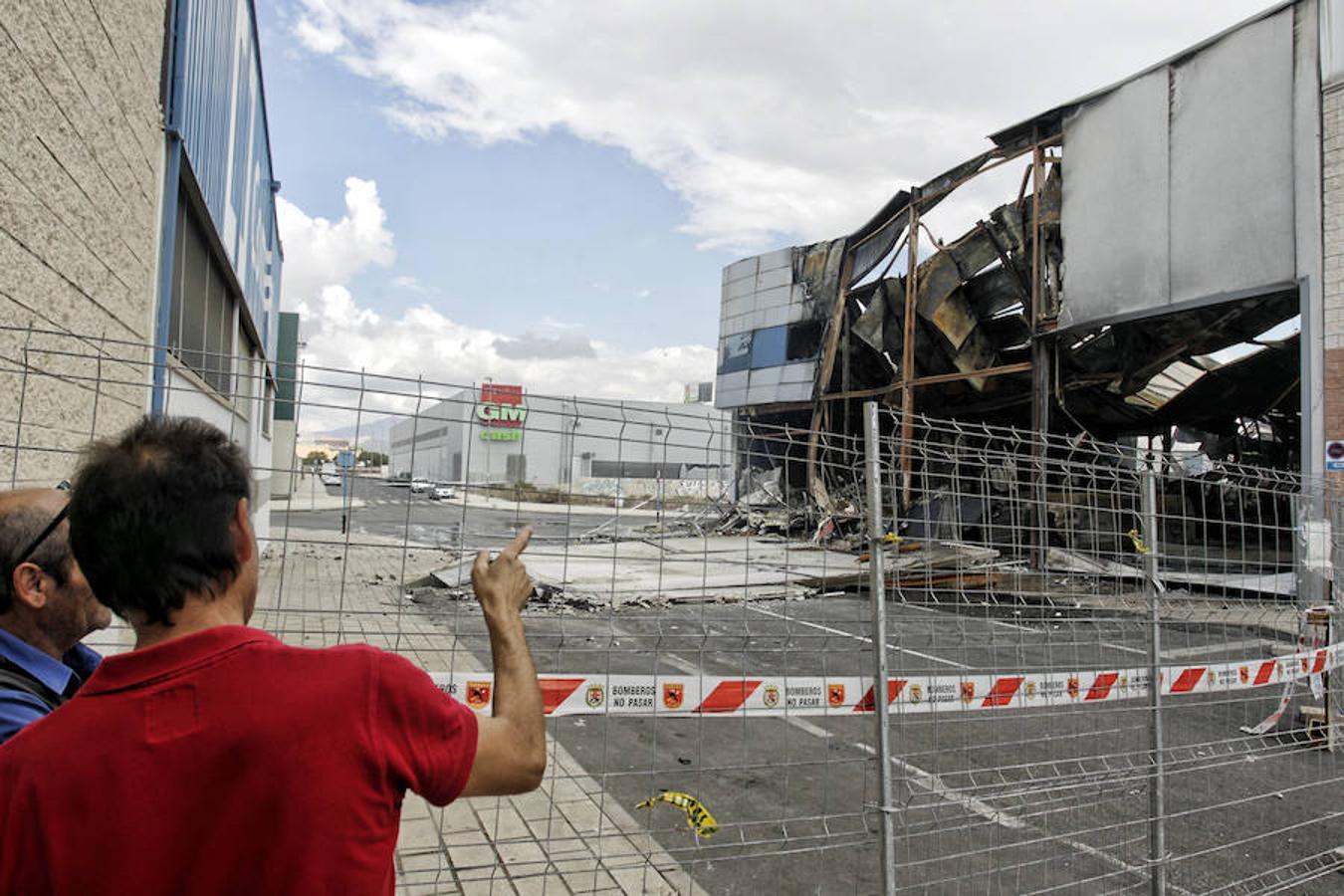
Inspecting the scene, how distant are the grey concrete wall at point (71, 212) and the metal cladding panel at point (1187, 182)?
1302 cm

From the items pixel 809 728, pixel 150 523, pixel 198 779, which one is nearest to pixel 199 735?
pixel 198 779

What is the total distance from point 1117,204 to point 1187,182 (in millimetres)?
1259

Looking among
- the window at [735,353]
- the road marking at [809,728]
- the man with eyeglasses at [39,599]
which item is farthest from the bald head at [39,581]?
the window at [735,353]

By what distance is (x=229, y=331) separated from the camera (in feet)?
41.3

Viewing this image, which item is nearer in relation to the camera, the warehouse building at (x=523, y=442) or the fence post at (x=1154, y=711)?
the warehouse building at (x=523, y=442)

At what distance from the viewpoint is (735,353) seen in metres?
26.4

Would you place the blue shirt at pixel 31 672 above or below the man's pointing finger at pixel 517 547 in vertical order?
below

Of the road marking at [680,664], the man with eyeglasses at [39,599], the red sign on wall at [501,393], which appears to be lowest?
the road marking at [680,664]

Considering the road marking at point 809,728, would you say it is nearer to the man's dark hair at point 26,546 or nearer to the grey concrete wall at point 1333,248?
the man's dark hair at point 26,546

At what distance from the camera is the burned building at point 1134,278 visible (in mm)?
10617

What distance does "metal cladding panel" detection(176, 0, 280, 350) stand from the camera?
22.7 ft

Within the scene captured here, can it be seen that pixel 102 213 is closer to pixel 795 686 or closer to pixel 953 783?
pixel 795 686

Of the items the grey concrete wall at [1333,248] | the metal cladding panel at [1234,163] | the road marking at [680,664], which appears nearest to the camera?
the road marking at [680,664]

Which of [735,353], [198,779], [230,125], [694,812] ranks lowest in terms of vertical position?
[694,812]
